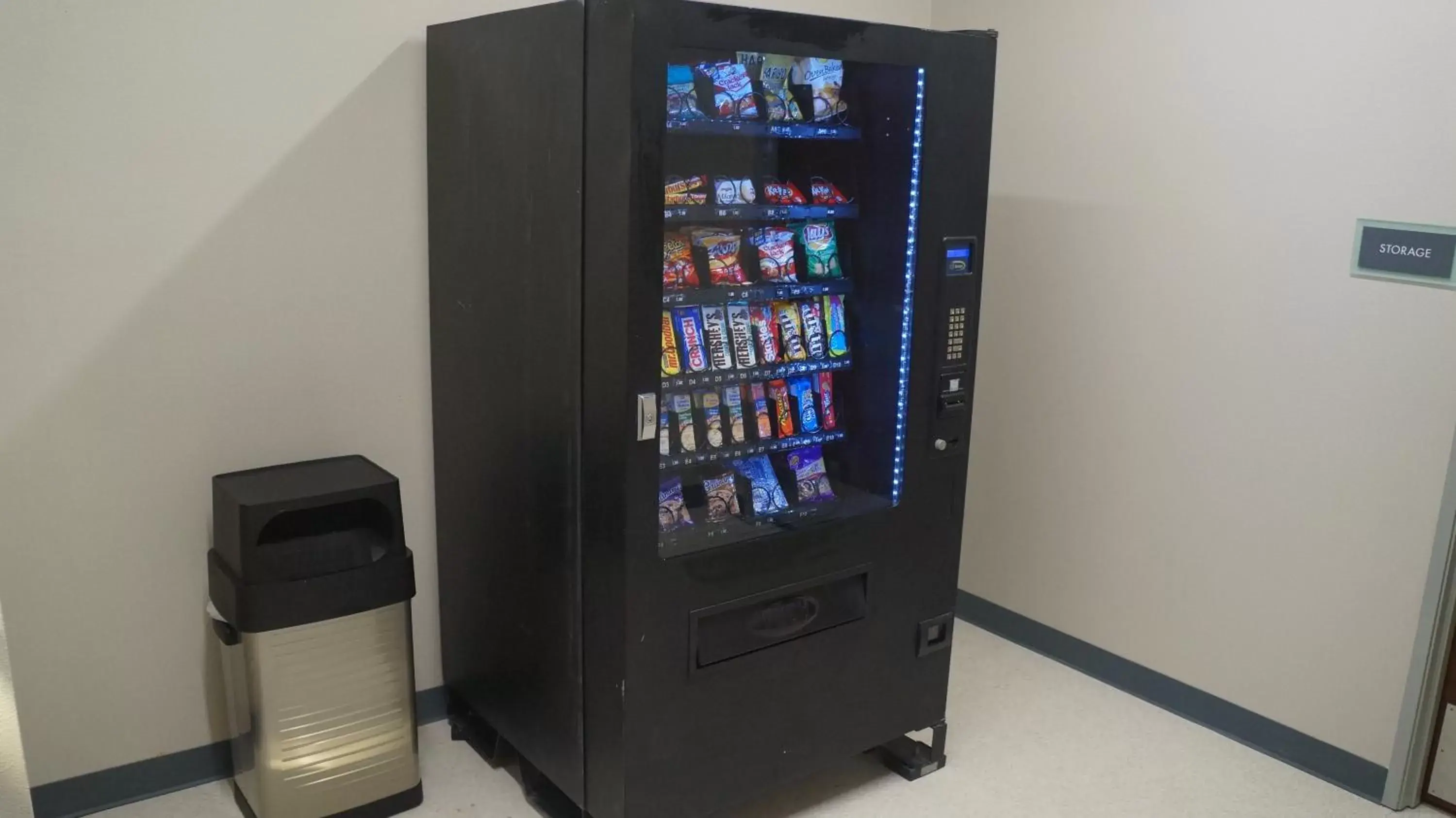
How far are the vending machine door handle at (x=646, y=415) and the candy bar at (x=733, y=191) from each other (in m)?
0.50

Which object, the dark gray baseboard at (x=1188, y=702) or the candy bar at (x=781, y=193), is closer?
the candy bar at (x=781, y=193)

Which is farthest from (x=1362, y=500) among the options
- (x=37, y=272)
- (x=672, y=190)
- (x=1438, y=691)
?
(x=37, y=272)

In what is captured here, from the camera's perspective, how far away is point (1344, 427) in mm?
2561

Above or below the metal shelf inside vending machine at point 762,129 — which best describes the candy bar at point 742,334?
below

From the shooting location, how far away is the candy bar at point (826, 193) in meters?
2.45

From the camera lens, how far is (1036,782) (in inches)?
104

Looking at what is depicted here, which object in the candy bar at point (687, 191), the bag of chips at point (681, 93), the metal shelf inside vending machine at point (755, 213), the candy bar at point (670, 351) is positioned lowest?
the candy bar at point (670, 351)

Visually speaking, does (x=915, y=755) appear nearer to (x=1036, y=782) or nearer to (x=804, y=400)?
(x=1036, y=782)

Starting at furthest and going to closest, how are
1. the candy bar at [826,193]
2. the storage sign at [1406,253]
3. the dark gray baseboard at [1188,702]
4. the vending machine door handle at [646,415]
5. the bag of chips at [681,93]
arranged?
1. the dark gray baseboard at [1188,702]
2. the candy bar at [826,193]
3. the storage sign at [1406,253]
4. the bag of chips at [681,93]
5. the vending machine door handle at [646,415]

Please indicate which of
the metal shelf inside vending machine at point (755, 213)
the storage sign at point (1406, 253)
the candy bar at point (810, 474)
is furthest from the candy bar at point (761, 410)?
the storage sign at point (1406, 253)

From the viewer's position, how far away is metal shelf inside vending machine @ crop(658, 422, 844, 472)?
2.24 metres

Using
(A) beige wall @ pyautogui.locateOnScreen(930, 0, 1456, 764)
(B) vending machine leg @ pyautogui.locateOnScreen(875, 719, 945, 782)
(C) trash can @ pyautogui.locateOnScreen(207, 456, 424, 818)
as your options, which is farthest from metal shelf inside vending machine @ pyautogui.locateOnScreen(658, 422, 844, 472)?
(A) beige wall @ pyautogui.locateOnScreen(930, 0, 1456, 764)

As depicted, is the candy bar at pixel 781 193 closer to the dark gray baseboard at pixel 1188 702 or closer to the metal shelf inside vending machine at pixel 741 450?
the metal shelf inside vending machine at pixel 741 450

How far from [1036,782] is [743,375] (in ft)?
4.24
